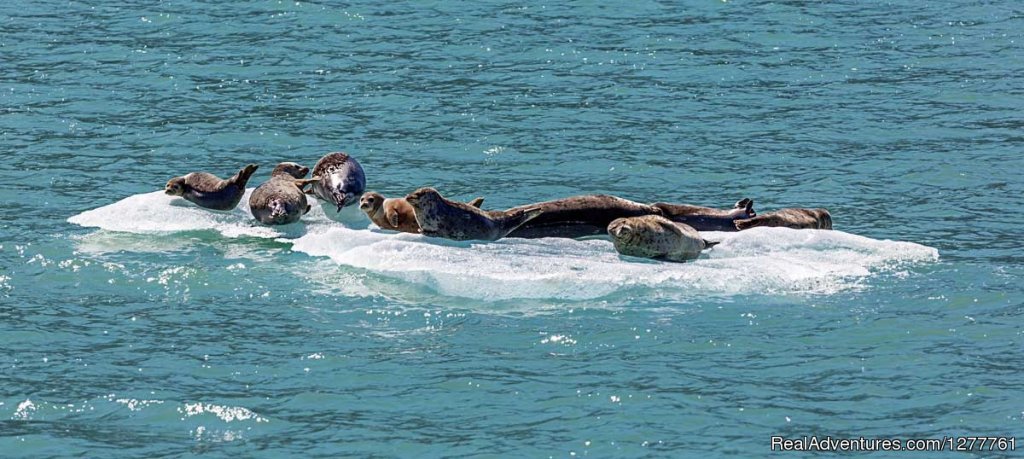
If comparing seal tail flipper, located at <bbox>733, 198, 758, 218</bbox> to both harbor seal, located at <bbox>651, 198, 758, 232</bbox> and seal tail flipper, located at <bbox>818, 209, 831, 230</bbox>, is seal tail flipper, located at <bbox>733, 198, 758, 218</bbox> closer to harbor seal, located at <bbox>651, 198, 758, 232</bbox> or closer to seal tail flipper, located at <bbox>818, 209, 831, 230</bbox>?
harbor seal, located at <bbox>651, 198, 758, 232</bbox>

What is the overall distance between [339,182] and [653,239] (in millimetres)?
2887

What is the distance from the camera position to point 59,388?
1071cm

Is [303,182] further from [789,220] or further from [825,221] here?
[825,221]

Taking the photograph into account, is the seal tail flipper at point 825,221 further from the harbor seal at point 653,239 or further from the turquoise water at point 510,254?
the harbor seal at point 653,239

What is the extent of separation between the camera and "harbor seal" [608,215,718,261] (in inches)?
513

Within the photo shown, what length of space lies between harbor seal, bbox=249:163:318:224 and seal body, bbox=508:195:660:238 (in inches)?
70.1

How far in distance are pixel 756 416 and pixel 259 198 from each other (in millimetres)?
5643

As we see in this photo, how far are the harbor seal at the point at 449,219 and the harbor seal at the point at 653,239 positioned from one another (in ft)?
3.35

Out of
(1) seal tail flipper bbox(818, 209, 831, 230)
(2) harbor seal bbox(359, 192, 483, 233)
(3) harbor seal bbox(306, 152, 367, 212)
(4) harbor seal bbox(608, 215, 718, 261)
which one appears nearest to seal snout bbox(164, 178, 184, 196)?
(3) harbor seal bbox(306, 152, 367, 212)

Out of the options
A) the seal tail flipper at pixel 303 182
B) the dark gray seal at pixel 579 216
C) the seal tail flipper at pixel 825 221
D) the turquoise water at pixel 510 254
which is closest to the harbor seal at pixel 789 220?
the seal tail flipper at pixel 825 221

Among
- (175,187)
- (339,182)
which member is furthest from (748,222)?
(175,187)

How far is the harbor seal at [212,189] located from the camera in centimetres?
1473

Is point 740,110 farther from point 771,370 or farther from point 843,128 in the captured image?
point 771,370

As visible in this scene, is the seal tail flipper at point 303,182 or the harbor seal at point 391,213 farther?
the seal tail flipper at point 303,182
